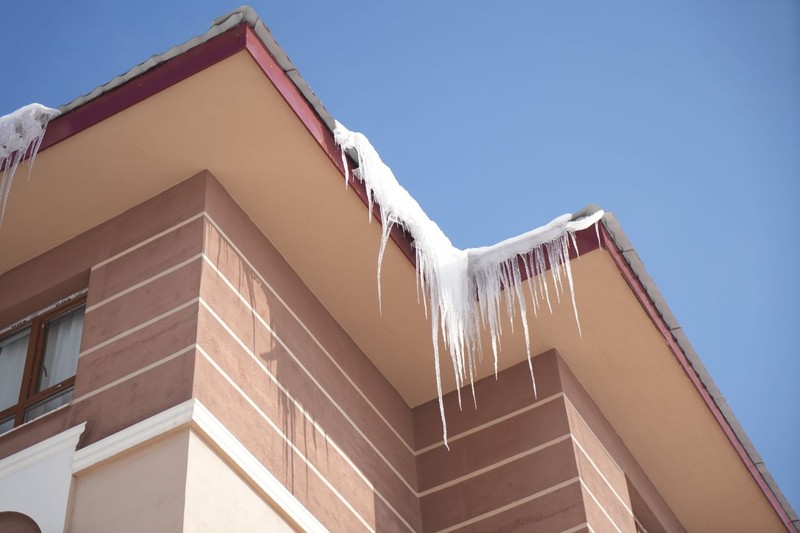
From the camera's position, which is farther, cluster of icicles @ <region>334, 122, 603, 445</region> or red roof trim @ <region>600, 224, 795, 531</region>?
red roof trim @ <region>600, 224, 795, 531</region>

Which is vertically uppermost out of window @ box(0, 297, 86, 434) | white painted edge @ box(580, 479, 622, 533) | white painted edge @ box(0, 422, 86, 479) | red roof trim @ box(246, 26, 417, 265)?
red roof trim @ box(246, 26, 417, 265)

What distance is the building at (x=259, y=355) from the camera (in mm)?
6777

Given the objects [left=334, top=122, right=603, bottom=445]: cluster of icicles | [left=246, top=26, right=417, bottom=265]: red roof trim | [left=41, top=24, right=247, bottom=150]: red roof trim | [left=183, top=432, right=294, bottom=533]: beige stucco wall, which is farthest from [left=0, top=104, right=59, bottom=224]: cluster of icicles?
[left=183, top=432, right=294, bottom=533]: beige stucco wall

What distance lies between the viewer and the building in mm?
6777

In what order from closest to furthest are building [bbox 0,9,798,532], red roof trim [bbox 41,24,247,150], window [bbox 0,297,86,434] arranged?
building [bbox 0,9,798,532] → red roof trim [bbox 41,24,247,150] → window [bbox 0,297,86,434]

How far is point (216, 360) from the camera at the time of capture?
7.12m

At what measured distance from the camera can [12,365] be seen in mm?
8016

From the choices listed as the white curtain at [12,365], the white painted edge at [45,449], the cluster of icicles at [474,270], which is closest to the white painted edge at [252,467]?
the white painted edge at [45,449]

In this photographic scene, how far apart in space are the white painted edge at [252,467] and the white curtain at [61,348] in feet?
4.49

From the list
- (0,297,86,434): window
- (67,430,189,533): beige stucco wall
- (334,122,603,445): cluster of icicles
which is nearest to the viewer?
(67,430,189,533): beige stucco wall

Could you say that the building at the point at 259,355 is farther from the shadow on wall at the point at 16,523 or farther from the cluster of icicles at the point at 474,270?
the cluster of icicles at the point at 474,270

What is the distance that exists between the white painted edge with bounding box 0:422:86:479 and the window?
619mm

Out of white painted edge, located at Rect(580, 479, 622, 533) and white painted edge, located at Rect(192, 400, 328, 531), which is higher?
white painted edge, located at Rect(580, 479, 622, 533)

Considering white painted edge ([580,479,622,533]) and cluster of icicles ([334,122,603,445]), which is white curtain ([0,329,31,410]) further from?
white painted edge ([580,479,622,533])
